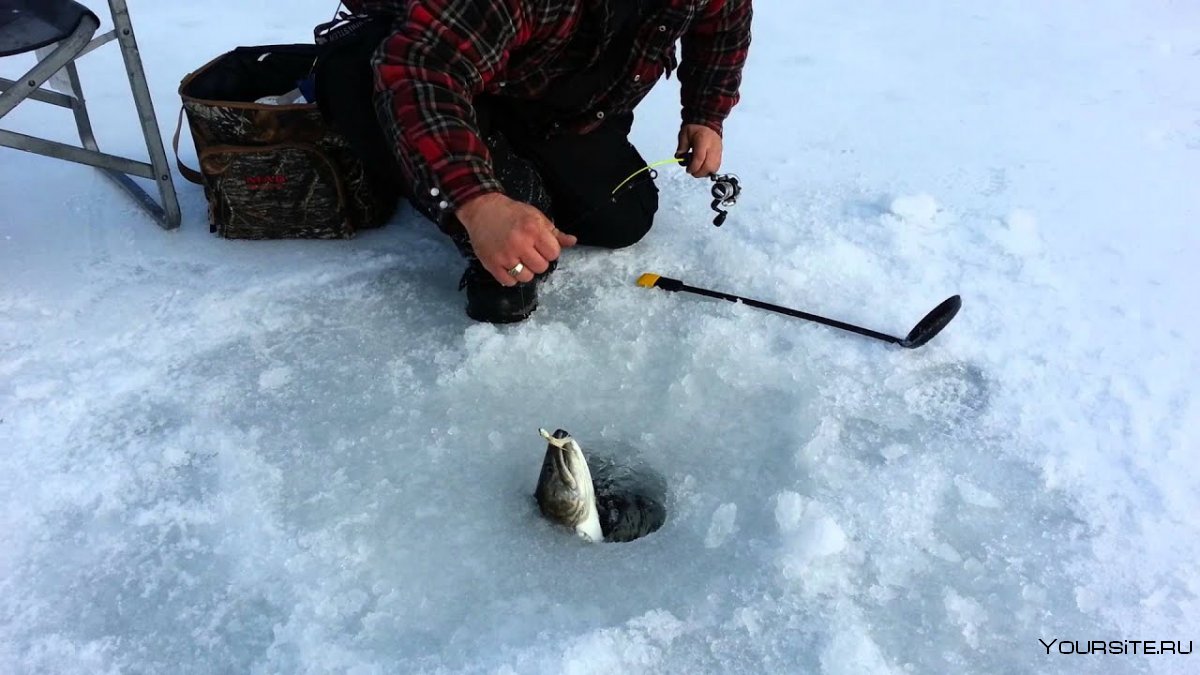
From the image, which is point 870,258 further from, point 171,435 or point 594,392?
point 171,435

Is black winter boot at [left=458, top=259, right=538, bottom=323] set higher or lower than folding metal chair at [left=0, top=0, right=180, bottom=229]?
lower

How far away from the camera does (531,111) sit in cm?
215

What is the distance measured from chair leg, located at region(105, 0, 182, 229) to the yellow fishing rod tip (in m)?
1.46

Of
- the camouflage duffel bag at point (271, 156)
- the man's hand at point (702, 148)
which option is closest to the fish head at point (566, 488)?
the man's hand at point (702, 148)

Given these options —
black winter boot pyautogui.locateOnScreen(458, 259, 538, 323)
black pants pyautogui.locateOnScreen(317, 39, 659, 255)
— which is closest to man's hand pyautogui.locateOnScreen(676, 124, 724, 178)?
black pants pyautogui.locateOnScreen(317, 39, 659, 255)

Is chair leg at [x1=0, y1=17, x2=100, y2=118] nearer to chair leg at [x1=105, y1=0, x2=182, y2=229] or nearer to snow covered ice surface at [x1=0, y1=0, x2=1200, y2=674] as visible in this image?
chair leg at [x1=105, y1=0, x2=182, y2=229]

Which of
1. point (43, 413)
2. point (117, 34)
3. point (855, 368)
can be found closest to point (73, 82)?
point (117, 34)

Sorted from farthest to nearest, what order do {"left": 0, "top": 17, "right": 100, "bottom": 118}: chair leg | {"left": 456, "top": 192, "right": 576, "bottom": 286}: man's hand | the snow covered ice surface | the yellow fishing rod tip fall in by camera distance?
the yellow fishing rod tip → {"left": 0, "top": 17, "right": 100, "bottom": 118}: chair leg → {"left": 456, "top": 192, "right": 576, "bottom": 286}: man's hand → the snow covered ice surface

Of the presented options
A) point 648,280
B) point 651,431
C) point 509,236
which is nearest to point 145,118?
point 509,236

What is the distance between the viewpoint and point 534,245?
5.15 feet

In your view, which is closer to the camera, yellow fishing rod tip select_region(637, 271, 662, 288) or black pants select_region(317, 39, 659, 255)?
black pants select_region(317, 39, 659, 255)

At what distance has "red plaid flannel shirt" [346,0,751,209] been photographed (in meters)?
1.61

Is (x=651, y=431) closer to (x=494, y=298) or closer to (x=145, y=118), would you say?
(x=494, y=298)

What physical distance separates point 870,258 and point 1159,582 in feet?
3.76
